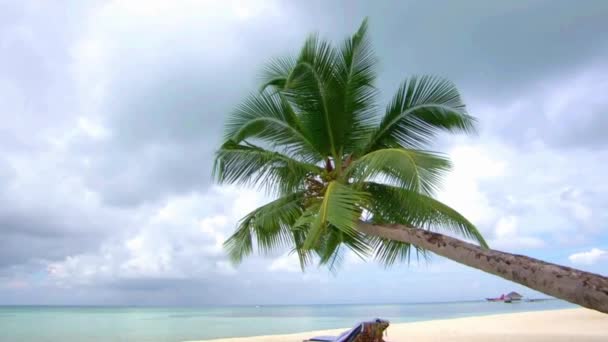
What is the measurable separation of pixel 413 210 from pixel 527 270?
283 cm

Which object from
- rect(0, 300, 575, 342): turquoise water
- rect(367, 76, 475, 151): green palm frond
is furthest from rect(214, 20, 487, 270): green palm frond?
rect(0, 300, 575, 342): turquoise water

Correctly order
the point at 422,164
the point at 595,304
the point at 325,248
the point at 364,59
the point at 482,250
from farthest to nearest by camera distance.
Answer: the point at 325,248
the point at 364,59
the point at 422,164
the point at 482,250
the point at 595,304

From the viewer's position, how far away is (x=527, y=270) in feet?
12.9

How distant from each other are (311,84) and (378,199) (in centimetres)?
209

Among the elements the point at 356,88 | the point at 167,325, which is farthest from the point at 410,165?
the point at 167,325

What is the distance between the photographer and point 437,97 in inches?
285

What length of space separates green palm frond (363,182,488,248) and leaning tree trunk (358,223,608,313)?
60 cm

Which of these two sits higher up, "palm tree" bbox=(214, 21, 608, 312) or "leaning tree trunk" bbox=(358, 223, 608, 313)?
"palm tree" bbox=(214, 21, 608, 312)

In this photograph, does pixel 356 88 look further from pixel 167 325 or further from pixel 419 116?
pixel 167 325

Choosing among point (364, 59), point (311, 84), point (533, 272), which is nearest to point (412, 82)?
point (364, 59)

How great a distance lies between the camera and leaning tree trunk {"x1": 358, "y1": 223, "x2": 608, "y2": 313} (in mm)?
3252

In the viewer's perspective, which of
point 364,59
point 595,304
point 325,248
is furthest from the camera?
point 325,248

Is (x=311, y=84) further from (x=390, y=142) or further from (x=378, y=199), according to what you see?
(x=378, y=199)

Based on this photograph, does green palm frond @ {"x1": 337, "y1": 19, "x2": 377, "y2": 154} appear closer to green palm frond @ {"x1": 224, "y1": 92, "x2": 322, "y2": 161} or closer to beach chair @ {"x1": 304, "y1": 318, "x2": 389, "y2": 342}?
green palm frond @ {"x1": 224, "y1": 92, "x2": 322, "y2": 161}
